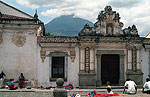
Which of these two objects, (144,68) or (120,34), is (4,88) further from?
(144,68)

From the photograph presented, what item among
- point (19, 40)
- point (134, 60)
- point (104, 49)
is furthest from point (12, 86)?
point (134, 60)

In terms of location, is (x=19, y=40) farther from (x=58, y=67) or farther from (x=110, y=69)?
(x=110, y=69)

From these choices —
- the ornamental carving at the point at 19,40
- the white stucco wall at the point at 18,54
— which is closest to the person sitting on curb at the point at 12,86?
the white stucco wall at the point at 18,54

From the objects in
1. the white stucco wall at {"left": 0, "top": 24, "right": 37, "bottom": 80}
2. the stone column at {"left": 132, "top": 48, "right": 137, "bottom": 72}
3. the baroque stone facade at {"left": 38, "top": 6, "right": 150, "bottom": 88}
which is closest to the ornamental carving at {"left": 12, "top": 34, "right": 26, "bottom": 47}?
the white stucco wall at {"left": 0, "top": 24, "right": 37, "bottom": 80}

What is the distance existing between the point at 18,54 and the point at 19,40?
0.93m

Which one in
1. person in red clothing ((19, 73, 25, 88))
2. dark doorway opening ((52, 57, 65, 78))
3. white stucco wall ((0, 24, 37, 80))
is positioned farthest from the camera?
dark doorway opening ((52, 57, 65, 78))

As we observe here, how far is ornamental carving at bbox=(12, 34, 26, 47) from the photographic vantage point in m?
13.5

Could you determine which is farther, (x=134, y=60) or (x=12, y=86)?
(x=134, y=60)

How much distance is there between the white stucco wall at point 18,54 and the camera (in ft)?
44.4

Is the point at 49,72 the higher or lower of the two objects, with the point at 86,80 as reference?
higher

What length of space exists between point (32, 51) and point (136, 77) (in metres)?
7.14

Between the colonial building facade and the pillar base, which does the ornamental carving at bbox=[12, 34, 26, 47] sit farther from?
the pillar base

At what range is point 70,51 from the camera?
44.8 ft

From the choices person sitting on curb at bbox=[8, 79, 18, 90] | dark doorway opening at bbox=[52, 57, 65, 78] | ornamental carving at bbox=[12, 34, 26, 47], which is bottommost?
person sitting on curb at bbox=[8, 79, 18, 90]
